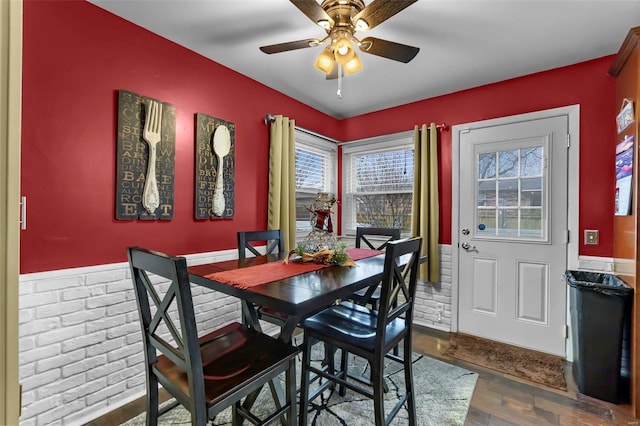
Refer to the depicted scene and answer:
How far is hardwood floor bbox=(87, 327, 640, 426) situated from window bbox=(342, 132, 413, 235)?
1736 millimetres

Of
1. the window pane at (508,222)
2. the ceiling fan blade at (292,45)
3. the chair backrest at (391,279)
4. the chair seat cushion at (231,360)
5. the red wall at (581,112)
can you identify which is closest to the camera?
the chair seat cushion at (231,360)

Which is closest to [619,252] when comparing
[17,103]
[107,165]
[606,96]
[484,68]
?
A: [606,96]

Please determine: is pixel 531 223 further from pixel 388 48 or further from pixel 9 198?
pixel 9 198

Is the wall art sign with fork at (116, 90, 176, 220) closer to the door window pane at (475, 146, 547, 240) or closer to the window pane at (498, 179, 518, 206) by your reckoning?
the door window pane at (475, 146, 547, 240)

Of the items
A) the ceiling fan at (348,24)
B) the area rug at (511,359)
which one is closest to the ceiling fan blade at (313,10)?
the ceiling fan at (348,24)

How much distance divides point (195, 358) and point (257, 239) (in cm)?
134

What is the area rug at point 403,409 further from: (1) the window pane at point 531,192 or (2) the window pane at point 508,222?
(1) the window pane at point 531,192

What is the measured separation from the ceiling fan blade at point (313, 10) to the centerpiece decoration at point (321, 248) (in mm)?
1171

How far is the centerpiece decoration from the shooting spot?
6.10 feet

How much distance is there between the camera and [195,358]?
1.06 meters

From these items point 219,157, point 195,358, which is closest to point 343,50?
point 219,157

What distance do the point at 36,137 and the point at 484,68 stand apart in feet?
10.5

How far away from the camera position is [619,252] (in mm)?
2154

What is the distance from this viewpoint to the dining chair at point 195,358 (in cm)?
104
